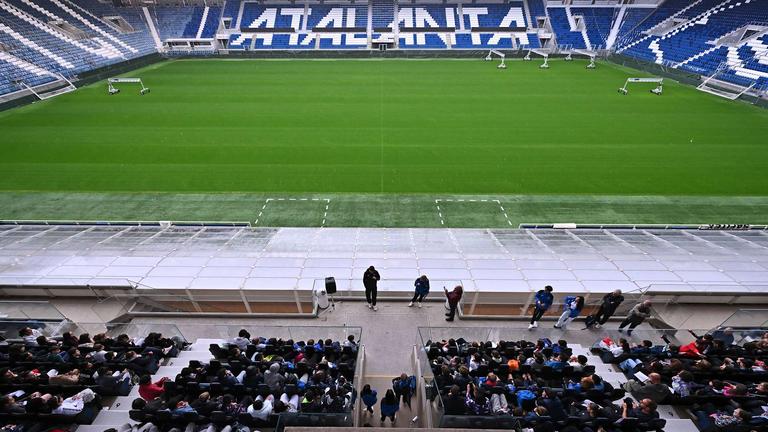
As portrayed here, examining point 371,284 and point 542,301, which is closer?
point 542,301

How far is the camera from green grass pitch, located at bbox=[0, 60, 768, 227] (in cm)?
1453

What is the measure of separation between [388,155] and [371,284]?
10726 mm

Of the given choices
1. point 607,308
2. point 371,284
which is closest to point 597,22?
point 607,308

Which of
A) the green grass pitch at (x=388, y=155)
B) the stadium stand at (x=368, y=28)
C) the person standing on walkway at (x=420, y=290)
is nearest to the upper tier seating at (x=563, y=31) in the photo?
the stadium stand at (x=368, y=28)

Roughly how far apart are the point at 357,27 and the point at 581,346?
48473 millimetres

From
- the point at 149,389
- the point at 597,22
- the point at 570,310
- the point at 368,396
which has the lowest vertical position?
the point at 368,396

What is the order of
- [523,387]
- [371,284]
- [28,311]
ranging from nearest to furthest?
[523,387]
[28,311]
[371,284]

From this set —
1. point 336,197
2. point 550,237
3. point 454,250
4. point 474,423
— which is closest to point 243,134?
point 336,197

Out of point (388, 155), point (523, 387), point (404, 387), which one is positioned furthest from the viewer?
point (388, 155)

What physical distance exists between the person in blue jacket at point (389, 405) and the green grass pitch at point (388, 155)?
8.14 metres

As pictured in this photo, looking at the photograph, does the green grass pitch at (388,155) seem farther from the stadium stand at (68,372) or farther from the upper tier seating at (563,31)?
the upper tier seating at (563,31)

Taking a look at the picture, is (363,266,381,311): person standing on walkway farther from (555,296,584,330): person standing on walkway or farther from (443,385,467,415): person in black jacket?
→ (555,296,584,330): person standing on walkway

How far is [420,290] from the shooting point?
8.76 metres

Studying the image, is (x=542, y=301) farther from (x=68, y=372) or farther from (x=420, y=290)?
(x=68, y=372)
